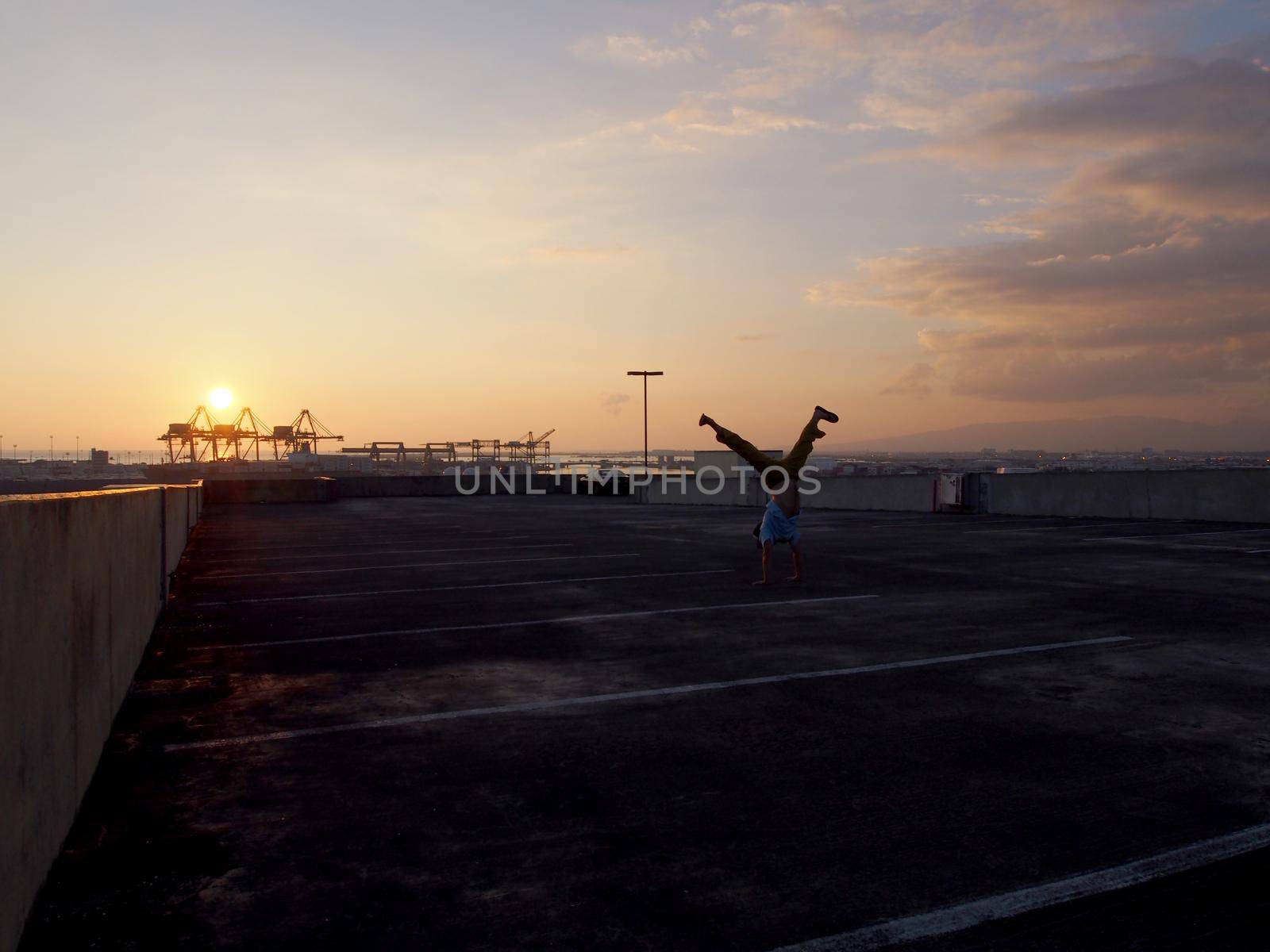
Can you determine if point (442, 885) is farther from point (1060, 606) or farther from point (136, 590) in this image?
point (1060, 606)

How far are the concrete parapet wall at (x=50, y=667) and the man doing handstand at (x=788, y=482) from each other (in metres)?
6.99

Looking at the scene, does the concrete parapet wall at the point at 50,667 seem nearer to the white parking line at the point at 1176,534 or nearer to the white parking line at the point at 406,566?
the white parking line at the point at 406,566

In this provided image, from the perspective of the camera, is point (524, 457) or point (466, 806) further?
point (524, 457)

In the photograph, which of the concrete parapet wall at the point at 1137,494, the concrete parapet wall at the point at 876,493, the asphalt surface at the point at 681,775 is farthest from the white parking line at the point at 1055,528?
the asphalt surface at the point at 681,775

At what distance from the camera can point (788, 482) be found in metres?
11.4

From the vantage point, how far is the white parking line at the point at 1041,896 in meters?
3.02

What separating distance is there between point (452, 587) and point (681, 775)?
7.55 m

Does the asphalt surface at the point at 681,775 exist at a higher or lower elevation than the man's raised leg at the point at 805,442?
lower

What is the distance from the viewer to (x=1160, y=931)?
3051 mm

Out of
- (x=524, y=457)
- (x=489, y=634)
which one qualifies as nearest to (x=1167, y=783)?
(x=489, y=634)

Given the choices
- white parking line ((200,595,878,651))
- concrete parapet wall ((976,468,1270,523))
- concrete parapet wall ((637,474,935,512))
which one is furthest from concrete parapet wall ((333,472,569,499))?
white parking line ((200,595,878,651))

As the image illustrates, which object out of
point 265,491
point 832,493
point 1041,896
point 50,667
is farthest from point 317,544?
point 265,491

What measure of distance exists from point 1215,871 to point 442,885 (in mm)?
2981

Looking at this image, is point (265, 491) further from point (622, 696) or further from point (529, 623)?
point (622, 696)
